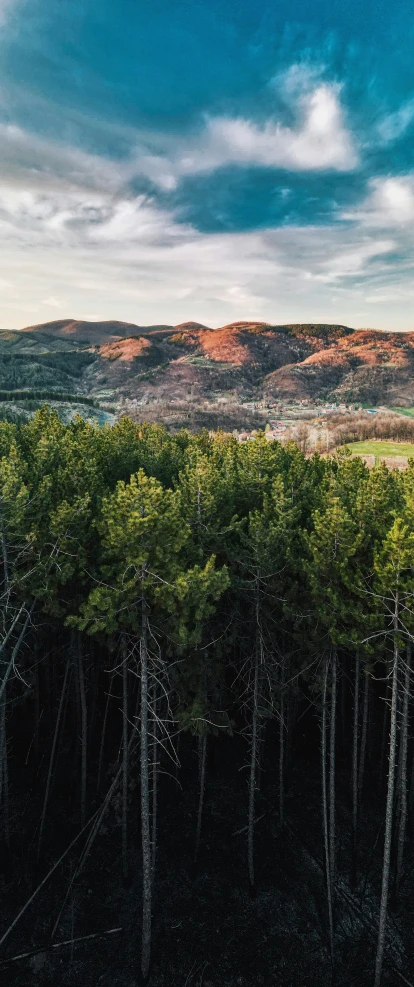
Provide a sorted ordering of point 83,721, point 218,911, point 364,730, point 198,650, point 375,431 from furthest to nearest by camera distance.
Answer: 1. point 375,431
2. point 364,730
3. point 83,721
4. point 218,911
5. point 198,650

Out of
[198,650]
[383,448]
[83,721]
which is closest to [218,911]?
[83,721]

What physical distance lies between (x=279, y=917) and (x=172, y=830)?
524cm

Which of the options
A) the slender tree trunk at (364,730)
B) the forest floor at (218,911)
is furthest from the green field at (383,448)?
the forest floor at (218,911)

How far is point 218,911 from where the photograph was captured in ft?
51.3

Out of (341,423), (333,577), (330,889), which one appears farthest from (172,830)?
(341,423)

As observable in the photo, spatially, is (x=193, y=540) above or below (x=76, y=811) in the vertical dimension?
above

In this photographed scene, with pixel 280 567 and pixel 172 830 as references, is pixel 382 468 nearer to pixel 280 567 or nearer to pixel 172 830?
pixel 280 567

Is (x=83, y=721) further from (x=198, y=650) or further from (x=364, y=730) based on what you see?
(x=364, y=730)

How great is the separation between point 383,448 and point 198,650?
273 ft

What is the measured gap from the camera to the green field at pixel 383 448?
83706 millimetres

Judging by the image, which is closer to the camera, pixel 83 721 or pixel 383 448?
pixel 83 721

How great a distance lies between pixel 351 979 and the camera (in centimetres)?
1375

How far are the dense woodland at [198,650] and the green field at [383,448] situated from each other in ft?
218

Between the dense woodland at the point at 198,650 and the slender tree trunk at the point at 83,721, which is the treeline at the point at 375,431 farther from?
the slender tree trunk at the point at 83,721
